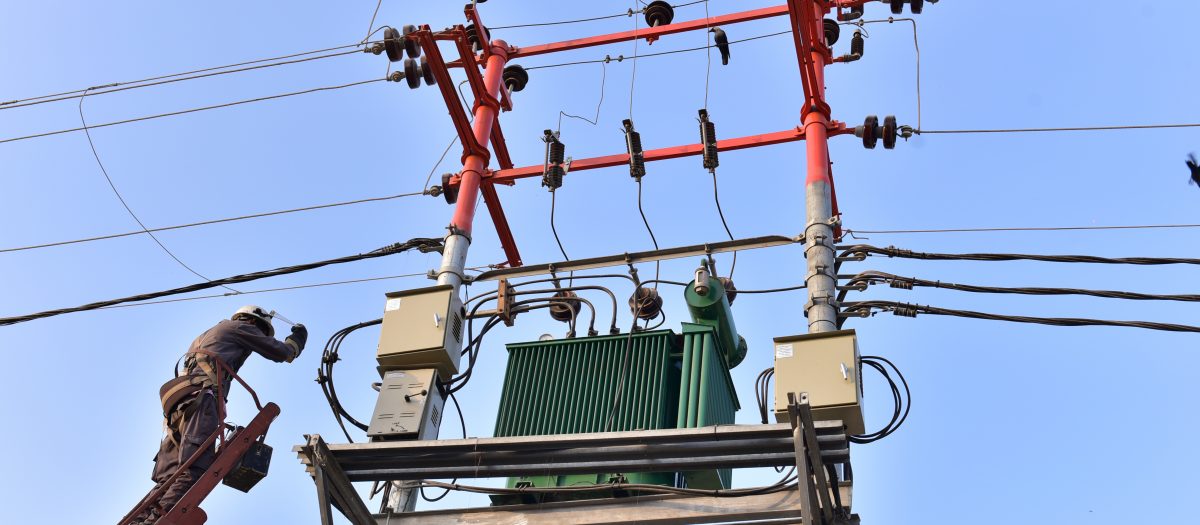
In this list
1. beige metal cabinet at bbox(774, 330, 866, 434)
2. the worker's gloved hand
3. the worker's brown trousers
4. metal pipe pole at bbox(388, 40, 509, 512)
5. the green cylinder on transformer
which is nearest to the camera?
beige metal cabinet at bbox(774, 330, 866, 434)

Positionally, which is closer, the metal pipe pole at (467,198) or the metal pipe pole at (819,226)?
the metal pipe pole at (467,198)

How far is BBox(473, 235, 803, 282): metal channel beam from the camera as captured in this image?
9.73m

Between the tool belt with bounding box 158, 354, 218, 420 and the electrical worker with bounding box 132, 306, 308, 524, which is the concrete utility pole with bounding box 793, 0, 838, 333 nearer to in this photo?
the electrical worker with bounding box 132, 306, 308, 524

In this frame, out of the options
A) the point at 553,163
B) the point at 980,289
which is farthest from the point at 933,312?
the point at 553,163

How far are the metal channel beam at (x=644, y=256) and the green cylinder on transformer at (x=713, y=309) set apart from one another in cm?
26

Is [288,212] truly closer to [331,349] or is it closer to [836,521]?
Result: [331,349]

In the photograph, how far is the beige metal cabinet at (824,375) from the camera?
798 cm

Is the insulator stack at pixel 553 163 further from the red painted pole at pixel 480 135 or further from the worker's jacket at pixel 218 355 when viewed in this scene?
the worker's jacket at pixel 218 355

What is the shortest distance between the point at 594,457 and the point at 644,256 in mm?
2404

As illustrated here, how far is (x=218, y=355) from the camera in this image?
30.3 ft

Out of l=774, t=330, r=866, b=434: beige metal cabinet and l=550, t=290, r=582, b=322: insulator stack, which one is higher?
l=550, t=290, r=582, b=322: insulator stack

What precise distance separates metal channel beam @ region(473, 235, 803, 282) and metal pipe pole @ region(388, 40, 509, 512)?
329 millimetres

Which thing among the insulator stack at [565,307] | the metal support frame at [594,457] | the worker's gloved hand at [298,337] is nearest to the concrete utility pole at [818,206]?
the metal support frame at [594,457]

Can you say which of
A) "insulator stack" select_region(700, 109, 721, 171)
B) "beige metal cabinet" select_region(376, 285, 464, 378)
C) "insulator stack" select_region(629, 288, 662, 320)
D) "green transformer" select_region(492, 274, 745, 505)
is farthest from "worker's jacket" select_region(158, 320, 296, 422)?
"insulator stack" select_region(700, 109, 721, 171)
